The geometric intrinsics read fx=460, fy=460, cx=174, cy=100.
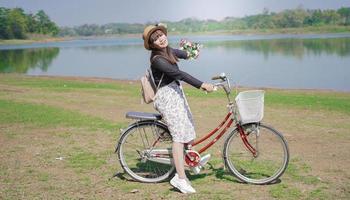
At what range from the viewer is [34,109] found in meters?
12.2

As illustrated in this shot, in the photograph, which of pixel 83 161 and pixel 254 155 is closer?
pixel 254 155

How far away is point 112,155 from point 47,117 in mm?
4285

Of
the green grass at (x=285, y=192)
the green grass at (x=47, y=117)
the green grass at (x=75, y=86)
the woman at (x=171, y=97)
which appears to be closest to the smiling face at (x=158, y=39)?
the woman at (x=171, y=97)

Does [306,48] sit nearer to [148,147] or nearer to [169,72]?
[148,147]

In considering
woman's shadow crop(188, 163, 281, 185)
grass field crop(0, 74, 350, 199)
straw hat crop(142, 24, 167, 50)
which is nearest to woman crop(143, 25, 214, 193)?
straw hat crop(142, 24, 167, 50)

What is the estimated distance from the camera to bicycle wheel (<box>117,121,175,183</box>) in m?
5.68

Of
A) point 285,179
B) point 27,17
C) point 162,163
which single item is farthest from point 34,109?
point 27,17

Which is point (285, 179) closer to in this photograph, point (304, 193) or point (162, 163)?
point (304, 193)

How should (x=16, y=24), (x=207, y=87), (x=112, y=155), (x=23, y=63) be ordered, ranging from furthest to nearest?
1. (x=16, y=24)
2. (x=23, y=63)
3. (x=112, y=155)
4. (x=207, y=87)

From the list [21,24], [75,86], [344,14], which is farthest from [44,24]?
[75,86]

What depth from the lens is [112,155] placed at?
716 centimetres

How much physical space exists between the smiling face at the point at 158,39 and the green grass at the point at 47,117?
4.39 metres

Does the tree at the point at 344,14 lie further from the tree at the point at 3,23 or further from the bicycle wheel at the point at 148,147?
the bicycle wheel at the point at 148,147

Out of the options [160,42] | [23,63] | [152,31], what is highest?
[152,31]
